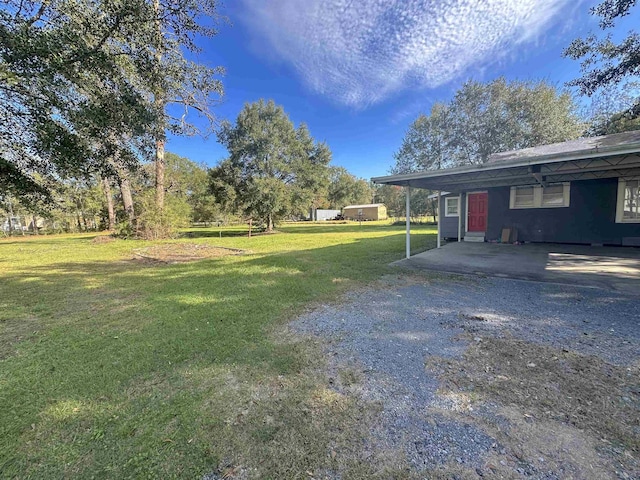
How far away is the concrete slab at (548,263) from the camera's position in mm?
5215

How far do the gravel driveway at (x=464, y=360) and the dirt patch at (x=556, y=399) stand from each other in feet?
0.04

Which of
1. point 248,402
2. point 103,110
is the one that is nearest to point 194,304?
point 248,402

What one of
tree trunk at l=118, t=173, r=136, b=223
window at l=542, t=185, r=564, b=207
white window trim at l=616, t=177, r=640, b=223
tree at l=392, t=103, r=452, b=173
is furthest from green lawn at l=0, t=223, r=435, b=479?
tree at l=392, t=103, r=452, b=173

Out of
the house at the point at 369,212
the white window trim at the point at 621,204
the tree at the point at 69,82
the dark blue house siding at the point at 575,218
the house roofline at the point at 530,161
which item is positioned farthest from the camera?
the house at the point at 369,212

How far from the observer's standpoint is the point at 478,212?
37.0ft

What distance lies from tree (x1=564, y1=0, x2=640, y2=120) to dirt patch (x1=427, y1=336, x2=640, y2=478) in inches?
394

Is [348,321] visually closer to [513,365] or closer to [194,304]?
[513,365]

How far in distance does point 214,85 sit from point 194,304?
5.66 metres

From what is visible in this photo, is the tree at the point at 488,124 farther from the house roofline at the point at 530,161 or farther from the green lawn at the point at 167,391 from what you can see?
the green lawn at the point at 167,391

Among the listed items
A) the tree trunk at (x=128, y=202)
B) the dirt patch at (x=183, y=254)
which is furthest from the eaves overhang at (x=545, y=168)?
the tree trunk at (x=128, y=202)

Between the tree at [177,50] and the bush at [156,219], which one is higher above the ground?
the tree at [177,50]

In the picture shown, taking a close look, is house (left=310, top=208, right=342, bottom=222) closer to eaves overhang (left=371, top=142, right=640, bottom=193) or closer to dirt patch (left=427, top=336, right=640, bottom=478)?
eaves overhang (left=371, top=142, right=640, bottom=193)

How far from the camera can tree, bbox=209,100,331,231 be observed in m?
18.4

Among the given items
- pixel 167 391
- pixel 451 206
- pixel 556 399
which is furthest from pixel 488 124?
pixel 167 391
